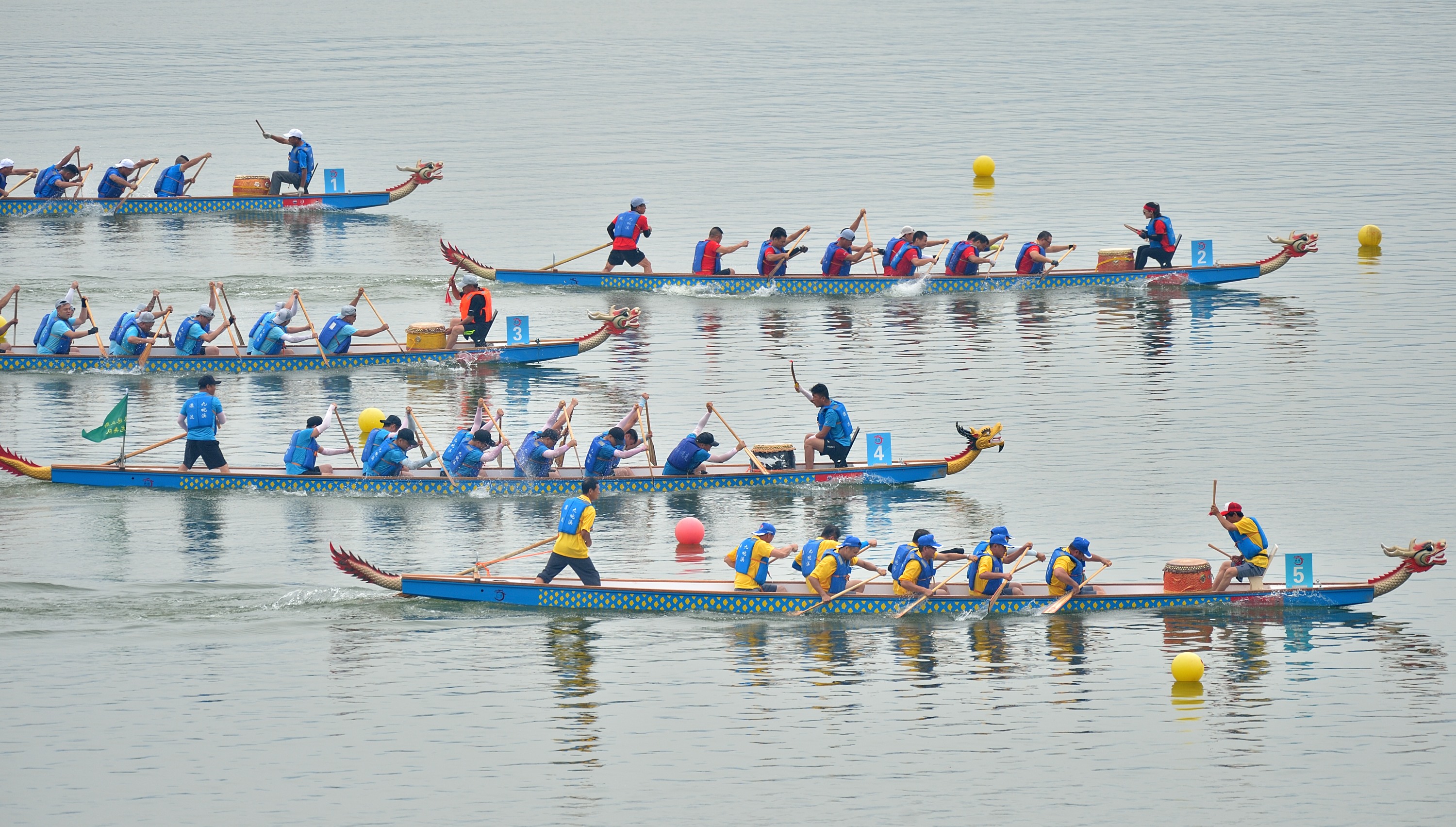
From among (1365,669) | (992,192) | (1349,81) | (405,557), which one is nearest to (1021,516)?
(1365,669)

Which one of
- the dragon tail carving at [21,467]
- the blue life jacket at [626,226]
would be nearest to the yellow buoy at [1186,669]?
the dragon tail carving at [21,467]

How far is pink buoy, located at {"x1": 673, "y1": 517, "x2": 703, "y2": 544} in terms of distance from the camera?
30188 mm

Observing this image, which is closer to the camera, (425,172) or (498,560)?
(498,560)

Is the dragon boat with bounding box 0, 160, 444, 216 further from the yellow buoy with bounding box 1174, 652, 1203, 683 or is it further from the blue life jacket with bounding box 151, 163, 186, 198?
the yellow buoy with bounding box 1174, 652, 1203, 683

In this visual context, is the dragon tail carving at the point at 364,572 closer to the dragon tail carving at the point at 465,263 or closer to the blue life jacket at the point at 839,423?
the blue life jacket at the point at 839,423

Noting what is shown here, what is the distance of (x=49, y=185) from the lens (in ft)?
184

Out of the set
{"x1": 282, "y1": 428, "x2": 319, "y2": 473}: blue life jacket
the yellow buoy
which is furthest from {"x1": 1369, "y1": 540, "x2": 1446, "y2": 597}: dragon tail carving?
{"x1": 282, "y1": 428, "x2": 319, "y2": 473}: blue life jacket

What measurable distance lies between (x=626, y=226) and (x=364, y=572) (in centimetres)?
2027

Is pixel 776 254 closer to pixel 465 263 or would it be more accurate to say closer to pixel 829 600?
pixel 465 263

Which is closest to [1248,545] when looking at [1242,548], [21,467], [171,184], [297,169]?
[1242,548]

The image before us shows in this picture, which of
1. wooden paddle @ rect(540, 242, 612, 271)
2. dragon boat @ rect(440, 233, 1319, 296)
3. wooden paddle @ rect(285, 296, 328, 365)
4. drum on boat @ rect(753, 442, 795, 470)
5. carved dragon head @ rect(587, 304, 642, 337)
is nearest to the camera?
drum on boat @ rect(753, 442, 795, 470)

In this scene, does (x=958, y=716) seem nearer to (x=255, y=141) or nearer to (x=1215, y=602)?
(x=1215, y=602)

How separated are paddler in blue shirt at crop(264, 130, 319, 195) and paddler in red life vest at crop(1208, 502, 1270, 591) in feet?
112

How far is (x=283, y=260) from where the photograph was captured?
165 ft
